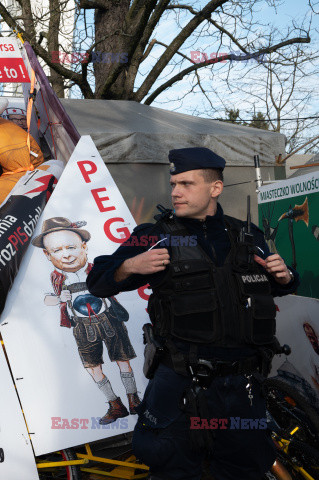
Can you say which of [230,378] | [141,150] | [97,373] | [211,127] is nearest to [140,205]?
[141,150]

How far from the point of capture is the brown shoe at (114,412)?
3.29 meters

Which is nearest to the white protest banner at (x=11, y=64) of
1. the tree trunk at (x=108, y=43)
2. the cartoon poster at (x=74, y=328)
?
the cartoon poster at (x=74, y=328)

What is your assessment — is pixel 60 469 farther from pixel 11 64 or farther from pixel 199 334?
pixel 11 64

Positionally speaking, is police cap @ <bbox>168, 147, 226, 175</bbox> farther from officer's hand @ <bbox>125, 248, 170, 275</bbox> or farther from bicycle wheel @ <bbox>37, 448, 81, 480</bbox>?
bicycle wheel @ <bbox>37, 448, 81, 480</bbox>

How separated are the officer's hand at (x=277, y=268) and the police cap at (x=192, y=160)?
19.9 inches

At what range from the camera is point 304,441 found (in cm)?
333

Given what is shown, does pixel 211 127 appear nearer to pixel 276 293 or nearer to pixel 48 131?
pixel 48 131

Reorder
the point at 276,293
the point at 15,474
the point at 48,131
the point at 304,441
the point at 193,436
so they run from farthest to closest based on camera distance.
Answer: the point at 48,131, the point at 304,441, the point at 15,474, the point at 276,293, the point at 193,436

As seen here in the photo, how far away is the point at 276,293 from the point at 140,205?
4.79 metres

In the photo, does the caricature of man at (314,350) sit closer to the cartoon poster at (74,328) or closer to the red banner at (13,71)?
Result: the cartoon poster at (74,328)

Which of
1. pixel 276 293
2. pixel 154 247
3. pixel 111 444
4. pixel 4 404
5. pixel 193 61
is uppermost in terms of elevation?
pixel 193 61

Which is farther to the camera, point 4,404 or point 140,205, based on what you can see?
point 140,205

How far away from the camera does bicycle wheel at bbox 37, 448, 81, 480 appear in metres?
3.21

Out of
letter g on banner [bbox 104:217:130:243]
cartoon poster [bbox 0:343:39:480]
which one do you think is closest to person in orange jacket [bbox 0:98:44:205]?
letter g on banner [bbox 104:217:130:243]
